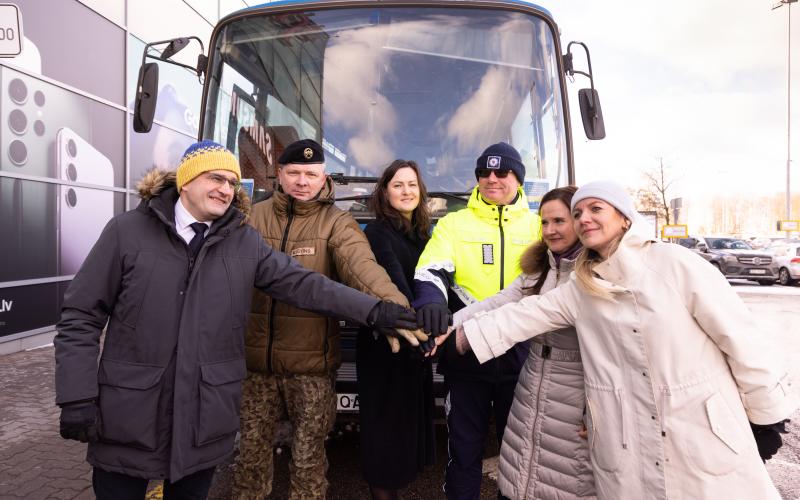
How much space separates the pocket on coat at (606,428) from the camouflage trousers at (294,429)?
1.17 meters

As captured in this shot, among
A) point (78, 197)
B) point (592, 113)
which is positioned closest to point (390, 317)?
point (592, 113)

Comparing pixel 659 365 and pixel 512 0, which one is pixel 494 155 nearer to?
pixel 659 365

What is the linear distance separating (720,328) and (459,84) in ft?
8.18

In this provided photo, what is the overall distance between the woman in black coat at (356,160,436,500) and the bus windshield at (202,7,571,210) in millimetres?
995

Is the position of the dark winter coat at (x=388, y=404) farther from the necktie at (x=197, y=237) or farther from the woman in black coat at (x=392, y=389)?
the necktie at (x=197, y=237)

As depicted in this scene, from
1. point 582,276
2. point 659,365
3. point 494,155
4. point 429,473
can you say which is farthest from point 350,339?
point 659,365

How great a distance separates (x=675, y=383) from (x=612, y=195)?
2.17ft

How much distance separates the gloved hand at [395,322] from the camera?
6.86ft

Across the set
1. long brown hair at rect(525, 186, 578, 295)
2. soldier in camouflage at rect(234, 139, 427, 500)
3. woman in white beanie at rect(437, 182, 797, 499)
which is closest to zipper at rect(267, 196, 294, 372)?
soldier in camouflage at rect(234, 139, 427, 500)

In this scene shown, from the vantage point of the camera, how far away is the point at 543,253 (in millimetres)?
2314

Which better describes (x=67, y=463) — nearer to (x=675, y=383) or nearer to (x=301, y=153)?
(x=301, y=153)

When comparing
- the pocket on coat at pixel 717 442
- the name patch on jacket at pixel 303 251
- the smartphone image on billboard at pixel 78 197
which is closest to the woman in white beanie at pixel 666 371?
the pocket on coat at pixel 717 442

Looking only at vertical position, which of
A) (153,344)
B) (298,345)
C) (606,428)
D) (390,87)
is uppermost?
(390,87)

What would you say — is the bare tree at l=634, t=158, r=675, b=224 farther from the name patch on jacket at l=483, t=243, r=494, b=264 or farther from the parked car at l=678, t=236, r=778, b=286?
the name patch on jacket at l=483, t=243, r=494, b=264
